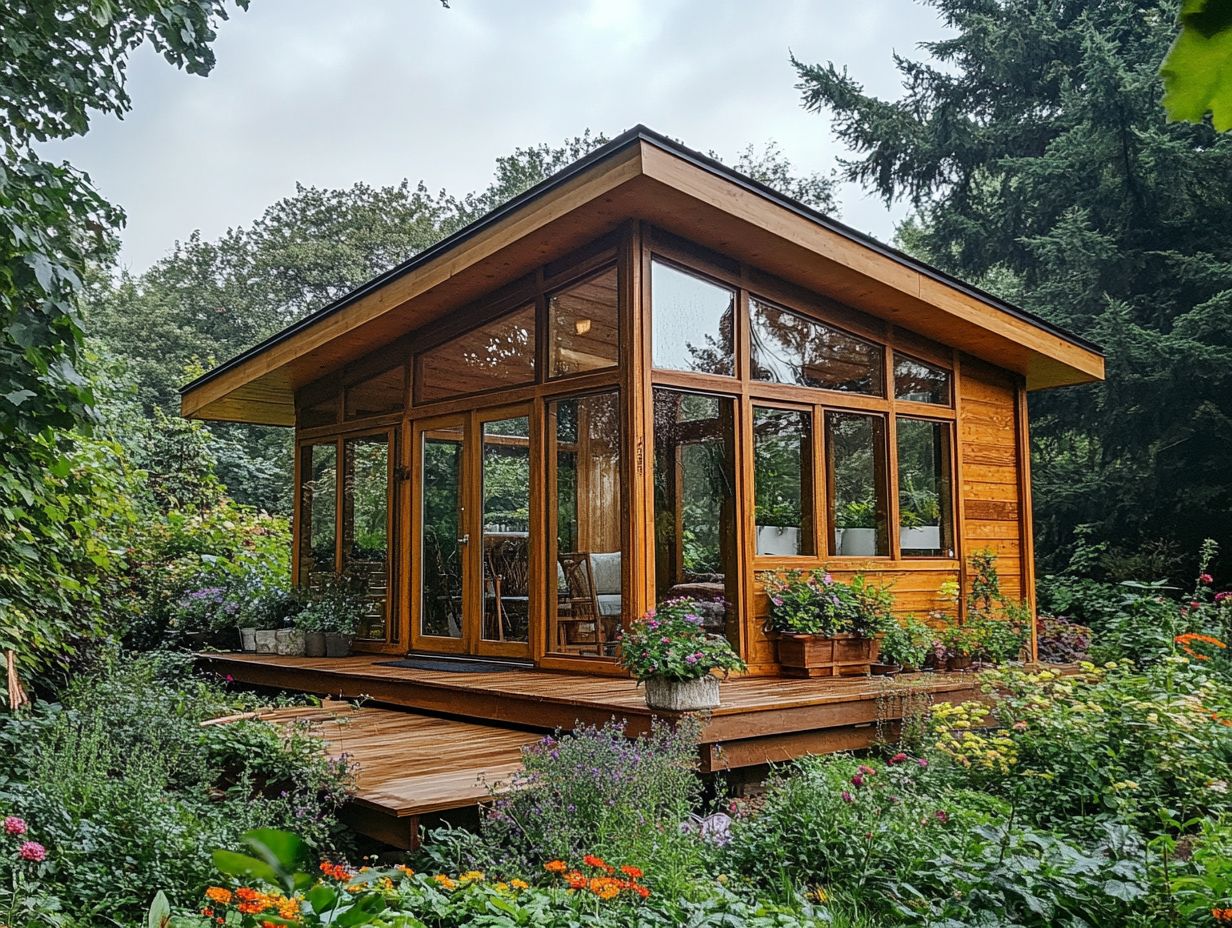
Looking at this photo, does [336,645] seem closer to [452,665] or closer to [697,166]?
[452,665]

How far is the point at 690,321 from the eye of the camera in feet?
21.9

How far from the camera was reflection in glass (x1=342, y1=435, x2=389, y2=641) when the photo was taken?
8328 mm

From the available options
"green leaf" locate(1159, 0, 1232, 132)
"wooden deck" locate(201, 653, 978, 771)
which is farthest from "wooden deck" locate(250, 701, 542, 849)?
→ "green leaf" locate(1159, 0, 1232, 132)

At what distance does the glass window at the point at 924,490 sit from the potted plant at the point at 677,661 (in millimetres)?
3021

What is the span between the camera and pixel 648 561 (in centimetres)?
625

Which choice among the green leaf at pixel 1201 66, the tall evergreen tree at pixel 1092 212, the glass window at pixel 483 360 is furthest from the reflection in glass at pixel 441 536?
the green leaf at pixel 1201 66

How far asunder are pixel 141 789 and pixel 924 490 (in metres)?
5.94

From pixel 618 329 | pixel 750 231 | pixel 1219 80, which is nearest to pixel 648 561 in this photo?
pixel 618 329

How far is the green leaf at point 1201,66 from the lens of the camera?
17.9 inches

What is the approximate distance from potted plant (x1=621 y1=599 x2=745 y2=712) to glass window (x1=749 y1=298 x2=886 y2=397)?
2.38 m

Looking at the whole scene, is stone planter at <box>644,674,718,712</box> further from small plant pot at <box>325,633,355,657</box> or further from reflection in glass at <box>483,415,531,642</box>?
small plant pot at <box>325,633,355,657</box>

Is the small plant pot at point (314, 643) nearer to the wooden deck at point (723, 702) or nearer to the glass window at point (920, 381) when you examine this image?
the wooden deck at point (723, 702)

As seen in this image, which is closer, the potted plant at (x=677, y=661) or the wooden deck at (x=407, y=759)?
the wooden deck at (x=407, y=759)

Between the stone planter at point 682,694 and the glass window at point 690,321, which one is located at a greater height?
the glass window at point 690,321
